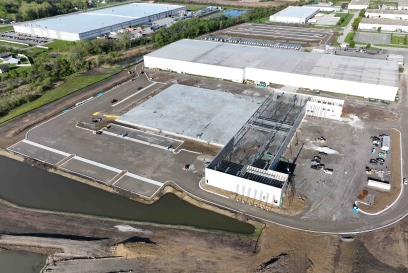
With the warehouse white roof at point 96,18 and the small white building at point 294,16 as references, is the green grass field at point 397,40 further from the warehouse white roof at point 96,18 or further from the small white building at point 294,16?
the warehouse white roof at point 96,18

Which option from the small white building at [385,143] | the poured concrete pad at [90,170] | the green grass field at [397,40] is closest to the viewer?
the poured concrete pad at [90,170]

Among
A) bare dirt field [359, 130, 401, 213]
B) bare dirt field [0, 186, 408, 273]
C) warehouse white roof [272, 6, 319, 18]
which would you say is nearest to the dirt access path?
bare dirt field [0, 186, 408, 273]

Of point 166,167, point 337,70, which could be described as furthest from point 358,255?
point 337,70

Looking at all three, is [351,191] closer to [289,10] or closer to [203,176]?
[203,176]

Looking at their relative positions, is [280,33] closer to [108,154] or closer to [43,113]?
[43,113]

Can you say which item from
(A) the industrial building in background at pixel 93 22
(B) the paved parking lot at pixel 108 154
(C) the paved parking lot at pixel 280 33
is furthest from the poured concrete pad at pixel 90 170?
(C) the paved parking lot at pixel 280 33

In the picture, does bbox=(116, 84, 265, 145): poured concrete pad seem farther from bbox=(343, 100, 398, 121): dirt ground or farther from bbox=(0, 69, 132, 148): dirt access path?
bbox=(343, 100, 398, 121): dirt ground
